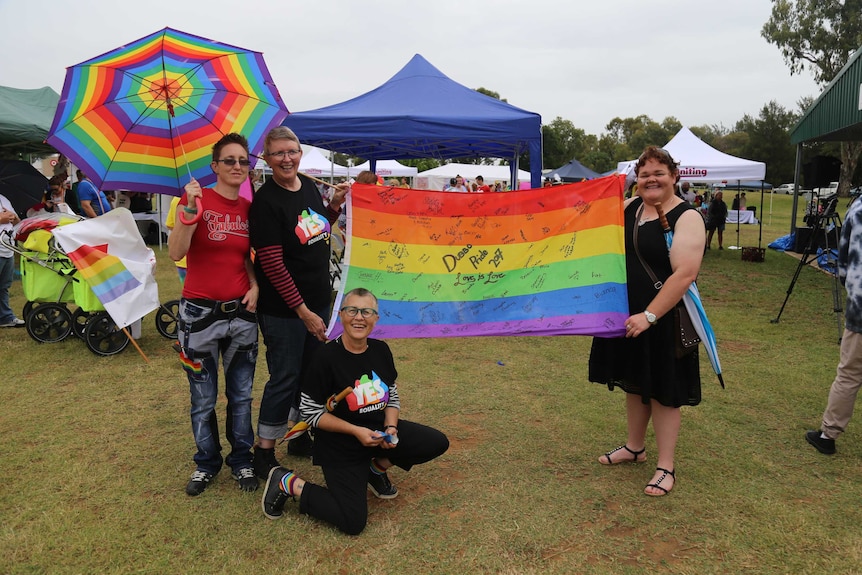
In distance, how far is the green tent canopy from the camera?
37.9 feet

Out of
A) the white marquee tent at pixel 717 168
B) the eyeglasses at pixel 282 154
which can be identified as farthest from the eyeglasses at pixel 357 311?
the white marquee tent at pixel 717 168

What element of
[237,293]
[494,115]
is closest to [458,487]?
[237,293]

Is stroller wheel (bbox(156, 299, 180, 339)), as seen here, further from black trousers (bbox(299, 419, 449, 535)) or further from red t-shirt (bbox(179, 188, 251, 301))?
black trousers (bbox(299, 419, 449, 535))

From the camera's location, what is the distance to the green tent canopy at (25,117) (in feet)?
37.9

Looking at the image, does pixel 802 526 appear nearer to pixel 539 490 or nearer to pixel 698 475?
pixel 698 475

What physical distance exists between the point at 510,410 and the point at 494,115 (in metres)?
4.18

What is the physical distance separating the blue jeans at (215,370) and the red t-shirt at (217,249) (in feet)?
0.34

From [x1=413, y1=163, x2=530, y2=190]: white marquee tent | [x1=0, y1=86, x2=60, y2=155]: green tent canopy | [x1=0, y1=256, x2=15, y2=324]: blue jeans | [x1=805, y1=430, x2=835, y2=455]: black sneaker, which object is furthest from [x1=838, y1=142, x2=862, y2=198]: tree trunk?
[x1=0, y1=256, x2=15, y2=324]: blue jeans

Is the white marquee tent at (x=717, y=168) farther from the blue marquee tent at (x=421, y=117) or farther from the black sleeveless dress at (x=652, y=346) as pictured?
the black sleeveless dress at (x=652, y=346)

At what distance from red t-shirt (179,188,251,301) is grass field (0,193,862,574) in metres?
1.18

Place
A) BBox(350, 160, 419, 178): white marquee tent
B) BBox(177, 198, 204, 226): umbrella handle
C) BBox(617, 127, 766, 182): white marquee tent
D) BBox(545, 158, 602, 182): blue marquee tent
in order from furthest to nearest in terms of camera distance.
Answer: BBox(545, 158, 602, 182): blue marquee tent → BBox(350, 160, 419, 178): white marquee tent → BBox(617, 127, 766, 182): white marquee tent → BBox(177, 198, 204, 226): umbrella handle

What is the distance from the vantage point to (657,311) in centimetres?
312

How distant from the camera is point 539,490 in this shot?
3426mm

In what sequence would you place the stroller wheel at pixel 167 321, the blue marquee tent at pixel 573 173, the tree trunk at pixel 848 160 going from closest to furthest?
the stroller wheel at pixel 167 321, the blue marquee tent at pixel 573 173, the tree trunk at pixel 848 160
